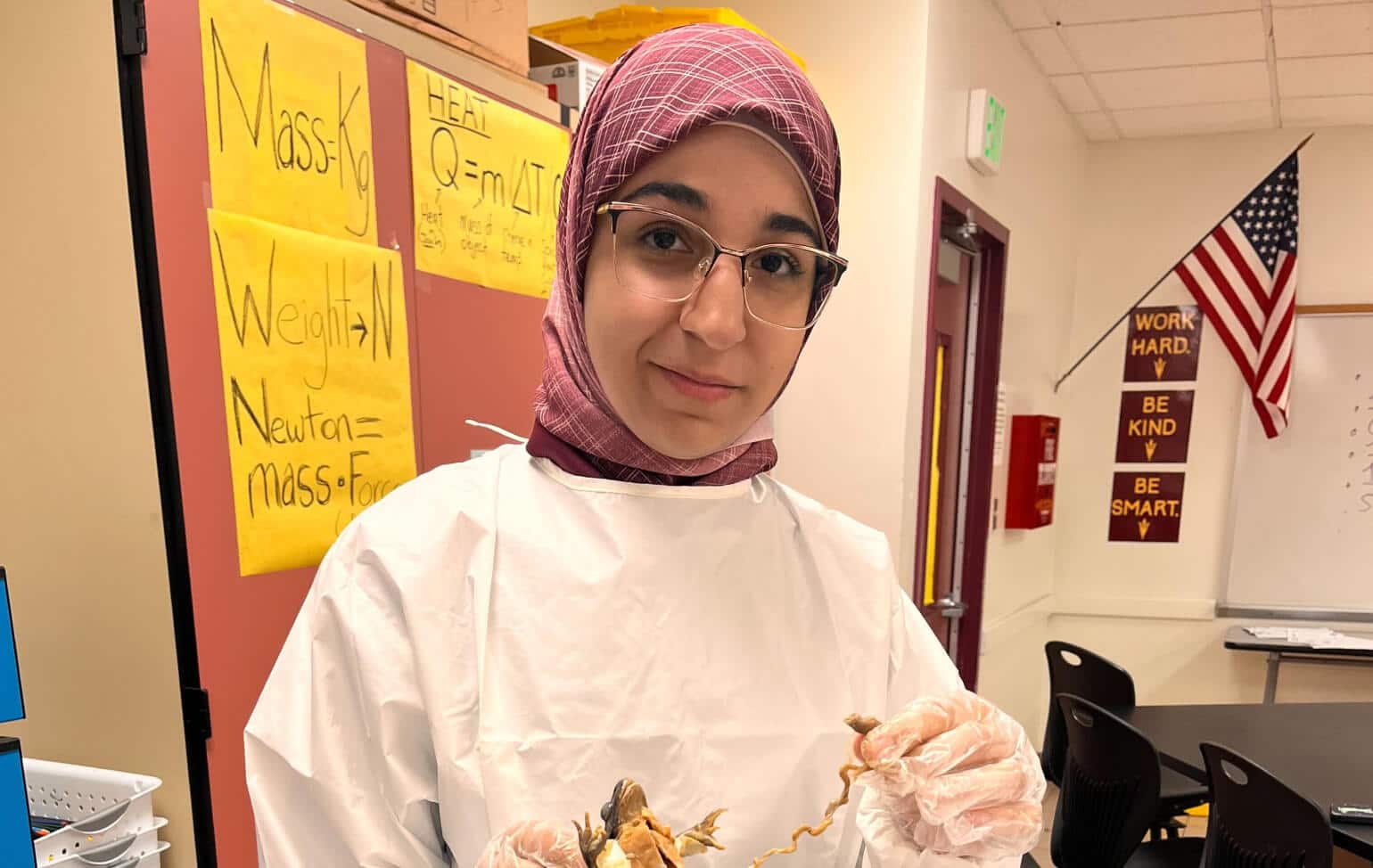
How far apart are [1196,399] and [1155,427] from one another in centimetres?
21

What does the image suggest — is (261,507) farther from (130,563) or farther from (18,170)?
(18,170)

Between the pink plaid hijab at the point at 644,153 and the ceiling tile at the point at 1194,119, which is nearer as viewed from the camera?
the pink plaid hijab at the point at 644,153

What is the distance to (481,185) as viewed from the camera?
3.77 feet

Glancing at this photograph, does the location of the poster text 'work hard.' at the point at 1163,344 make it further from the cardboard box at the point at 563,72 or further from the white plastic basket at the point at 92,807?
the white plastic basket at the point at 92,807

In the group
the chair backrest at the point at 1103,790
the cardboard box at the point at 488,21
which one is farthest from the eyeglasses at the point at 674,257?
the chair backrest at the point at 1103,790

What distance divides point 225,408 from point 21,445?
25 cm

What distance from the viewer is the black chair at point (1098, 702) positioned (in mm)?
2320

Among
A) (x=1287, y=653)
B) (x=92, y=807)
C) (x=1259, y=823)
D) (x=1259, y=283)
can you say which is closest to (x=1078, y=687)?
(x=1259, y=823)

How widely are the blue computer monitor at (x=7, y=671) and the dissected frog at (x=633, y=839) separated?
64cm

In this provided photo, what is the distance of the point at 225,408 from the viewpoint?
2.72ft

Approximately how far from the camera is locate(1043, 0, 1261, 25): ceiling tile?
7.71 ft

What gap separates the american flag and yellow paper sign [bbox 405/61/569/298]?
132 inches

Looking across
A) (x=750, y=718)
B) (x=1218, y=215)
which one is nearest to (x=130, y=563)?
(x=750, y=718)

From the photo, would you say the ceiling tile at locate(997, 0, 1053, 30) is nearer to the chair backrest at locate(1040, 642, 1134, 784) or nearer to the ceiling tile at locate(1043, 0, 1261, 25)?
the ceiling tile at locate(1043, 0, 1261, 25)
